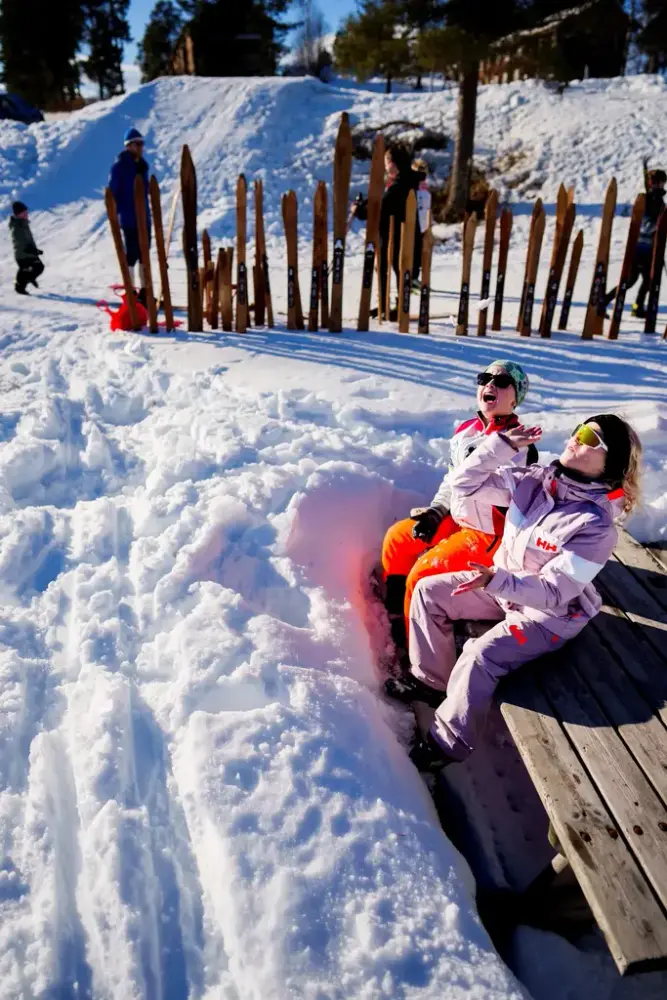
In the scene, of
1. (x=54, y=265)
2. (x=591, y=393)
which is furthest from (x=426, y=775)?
(x=54, y=265)

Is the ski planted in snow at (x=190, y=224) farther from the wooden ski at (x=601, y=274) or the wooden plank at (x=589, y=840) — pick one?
the wooden plank at (x=589, y=840)

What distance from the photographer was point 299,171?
14852mm

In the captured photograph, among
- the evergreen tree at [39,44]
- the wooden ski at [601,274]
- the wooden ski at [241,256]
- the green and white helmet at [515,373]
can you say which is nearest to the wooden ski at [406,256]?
the wooden ski at [241,256]

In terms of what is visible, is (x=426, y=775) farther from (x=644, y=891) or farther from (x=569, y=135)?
(x=569, y=135)

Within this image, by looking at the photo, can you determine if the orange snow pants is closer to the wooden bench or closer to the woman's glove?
the woman's glove

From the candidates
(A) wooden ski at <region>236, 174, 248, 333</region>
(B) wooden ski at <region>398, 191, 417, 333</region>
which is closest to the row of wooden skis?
(B) wooden ski at <region>398, 191, 417, 333</region>

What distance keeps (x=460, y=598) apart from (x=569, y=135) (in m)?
15.2

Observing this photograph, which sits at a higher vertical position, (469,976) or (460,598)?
(460,598)

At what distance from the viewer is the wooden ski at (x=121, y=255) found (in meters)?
6.02

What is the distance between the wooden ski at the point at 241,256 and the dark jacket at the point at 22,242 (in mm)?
3668

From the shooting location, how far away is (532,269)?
6129 millimetres

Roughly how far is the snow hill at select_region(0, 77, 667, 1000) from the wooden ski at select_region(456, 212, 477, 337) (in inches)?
5.2

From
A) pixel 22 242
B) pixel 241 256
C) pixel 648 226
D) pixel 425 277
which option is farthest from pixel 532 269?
pixel 22 242

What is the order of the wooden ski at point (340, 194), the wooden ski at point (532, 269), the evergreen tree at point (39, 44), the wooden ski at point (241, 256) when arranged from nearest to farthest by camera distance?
1. the wooden ski at point (340, 194)
2. the wooden ski at point (532, 269)
3. the wooden ski at point (241, 256)
4. the evergreen tree at point (39, 44)
